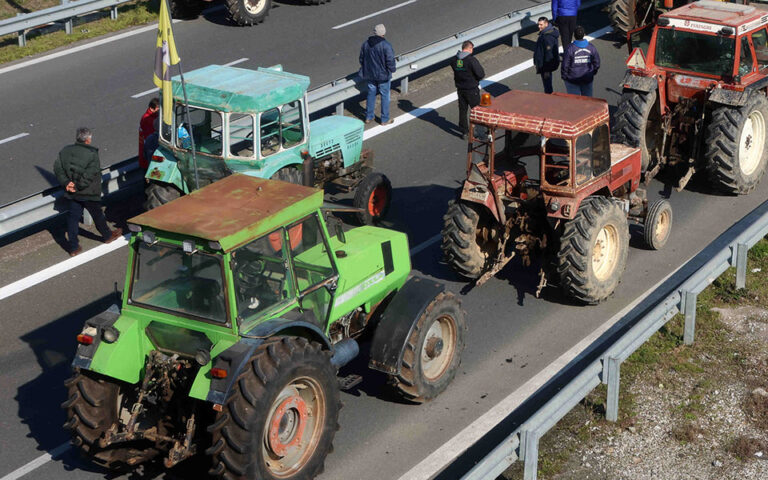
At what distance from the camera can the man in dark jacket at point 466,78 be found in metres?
16.7

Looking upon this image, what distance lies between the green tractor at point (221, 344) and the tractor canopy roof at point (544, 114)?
10.6 feet

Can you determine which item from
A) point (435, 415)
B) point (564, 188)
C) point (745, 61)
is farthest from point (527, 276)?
point (745, 61)

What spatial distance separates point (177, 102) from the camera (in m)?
13.0

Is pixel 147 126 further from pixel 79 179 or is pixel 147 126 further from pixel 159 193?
pixel 159 193

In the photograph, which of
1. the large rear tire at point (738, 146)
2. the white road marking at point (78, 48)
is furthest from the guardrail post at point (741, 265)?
the white road marking at point (78, 48)

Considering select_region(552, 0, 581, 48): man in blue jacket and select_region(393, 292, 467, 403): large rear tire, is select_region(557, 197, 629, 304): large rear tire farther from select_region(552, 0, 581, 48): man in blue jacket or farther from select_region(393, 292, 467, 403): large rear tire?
select_region(552, 0, 581, 48): man in blue jacket

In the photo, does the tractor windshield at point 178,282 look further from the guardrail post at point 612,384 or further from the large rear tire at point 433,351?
the guardrail post at point 612,384

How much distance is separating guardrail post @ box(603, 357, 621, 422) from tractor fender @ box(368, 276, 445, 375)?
171 centimetres

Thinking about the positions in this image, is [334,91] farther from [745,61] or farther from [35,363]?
[35,363]

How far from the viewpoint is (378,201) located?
14047 millimetres

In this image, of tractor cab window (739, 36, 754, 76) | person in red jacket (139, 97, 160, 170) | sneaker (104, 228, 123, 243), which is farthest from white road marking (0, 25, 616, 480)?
→ tractor cab window (739, 36, 754, 76)

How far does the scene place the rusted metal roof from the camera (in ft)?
47.9

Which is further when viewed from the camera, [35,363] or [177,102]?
[177,102]

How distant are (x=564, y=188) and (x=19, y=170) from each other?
28.0ft
